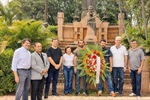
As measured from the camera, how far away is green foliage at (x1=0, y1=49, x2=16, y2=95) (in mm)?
9070

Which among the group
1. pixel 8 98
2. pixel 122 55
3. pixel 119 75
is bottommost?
pixel 8 98

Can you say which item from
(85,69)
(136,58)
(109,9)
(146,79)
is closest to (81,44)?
(85,69)

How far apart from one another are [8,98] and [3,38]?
2.58 m

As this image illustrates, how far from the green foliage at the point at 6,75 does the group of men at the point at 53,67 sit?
1.48m

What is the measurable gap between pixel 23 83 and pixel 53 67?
5.48ft

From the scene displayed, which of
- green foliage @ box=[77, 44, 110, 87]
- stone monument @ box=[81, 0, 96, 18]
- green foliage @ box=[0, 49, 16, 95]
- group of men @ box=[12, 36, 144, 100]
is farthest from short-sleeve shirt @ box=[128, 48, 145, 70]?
stone monument @ box=[81, 0, 96, 18]

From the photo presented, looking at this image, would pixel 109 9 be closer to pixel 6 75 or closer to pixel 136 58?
pixel 136 58

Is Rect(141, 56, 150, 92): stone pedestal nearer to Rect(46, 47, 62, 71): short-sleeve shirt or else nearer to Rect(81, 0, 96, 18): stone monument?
Rect(46, 47, 62, 71): short-sleeve shirt

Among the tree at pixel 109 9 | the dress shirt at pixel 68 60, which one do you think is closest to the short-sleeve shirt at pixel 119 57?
the dress shirt at pixel 68 60

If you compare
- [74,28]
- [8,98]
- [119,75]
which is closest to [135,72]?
[119,75]

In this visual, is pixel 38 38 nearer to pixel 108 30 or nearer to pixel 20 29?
pixel 20 29

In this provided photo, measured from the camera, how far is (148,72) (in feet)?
32.8

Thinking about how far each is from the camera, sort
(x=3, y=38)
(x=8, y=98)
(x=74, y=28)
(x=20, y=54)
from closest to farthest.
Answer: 1. (x=20, y=54)
2. (x=8, y=98)
3. (x=3, y=38)
4. (x=74, y=28)

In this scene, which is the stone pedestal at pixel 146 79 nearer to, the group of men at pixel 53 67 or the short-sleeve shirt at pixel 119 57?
the group of men at pixel 53 67
